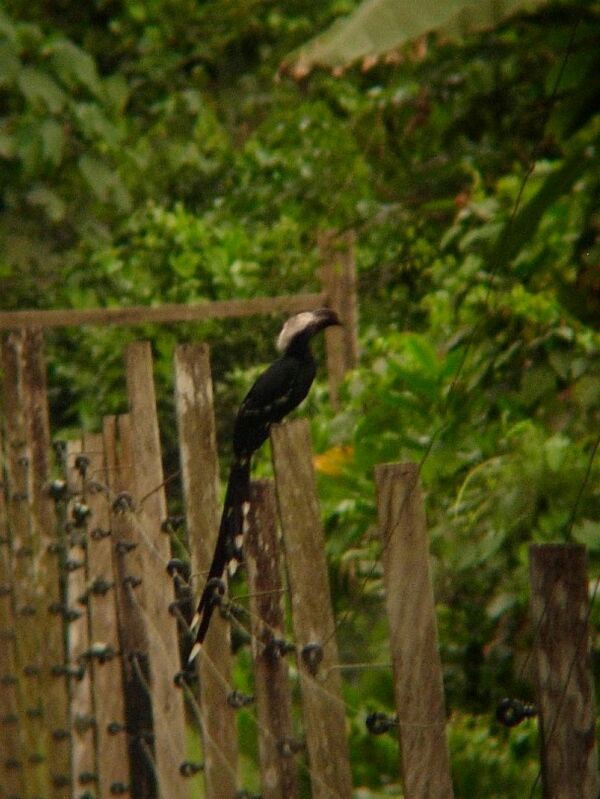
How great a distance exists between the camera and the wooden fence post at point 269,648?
8.04 feet

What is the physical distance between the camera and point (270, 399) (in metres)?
3.89

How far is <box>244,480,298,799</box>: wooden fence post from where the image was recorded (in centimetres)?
245

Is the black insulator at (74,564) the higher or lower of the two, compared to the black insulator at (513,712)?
higher

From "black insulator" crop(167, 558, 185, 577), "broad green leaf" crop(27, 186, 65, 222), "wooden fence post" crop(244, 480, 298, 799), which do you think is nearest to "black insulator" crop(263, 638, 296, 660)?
"wooden fence post" crop(244, 480, 298, 799)

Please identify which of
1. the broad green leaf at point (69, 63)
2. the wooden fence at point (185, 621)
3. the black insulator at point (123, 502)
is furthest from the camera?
the broad green leaf at point (69, 63)

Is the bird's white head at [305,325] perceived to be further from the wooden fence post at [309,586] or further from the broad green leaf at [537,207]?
the broad green leaf at [537,207]

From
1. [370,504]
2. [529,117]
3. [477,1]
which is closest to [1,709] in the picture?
[370,504]

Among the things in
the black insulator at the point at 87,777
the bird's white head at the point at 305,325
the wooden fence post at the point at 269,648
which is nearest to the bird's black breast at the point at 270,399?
the bird's white head at the point at 305,325

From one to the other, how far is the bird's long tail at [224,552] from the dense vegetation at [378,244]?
0.41 meters

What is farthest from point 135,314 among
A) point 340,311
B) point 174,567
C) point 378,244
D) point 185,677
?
point 185,677

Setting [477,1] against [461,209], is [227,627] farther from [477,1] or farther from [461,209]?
Result: [461,209]

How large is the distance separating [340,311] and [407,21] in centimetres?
495

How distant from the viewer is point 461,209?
479 cm

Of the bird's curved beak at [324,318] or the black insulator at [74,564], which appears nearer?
the black insulator at [74,564]
